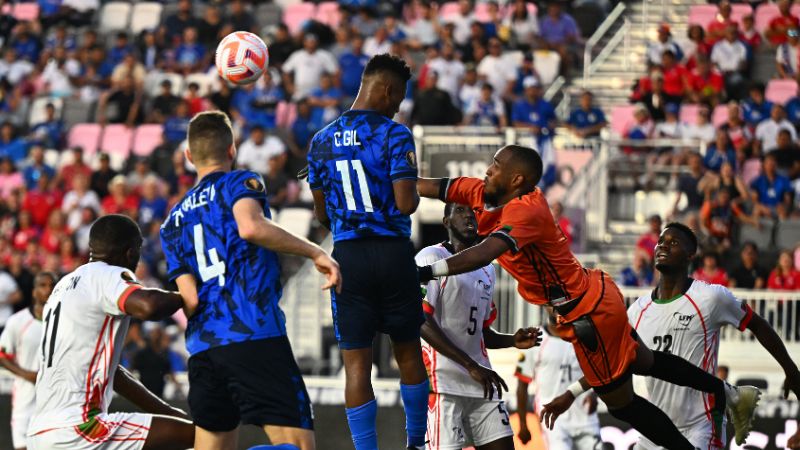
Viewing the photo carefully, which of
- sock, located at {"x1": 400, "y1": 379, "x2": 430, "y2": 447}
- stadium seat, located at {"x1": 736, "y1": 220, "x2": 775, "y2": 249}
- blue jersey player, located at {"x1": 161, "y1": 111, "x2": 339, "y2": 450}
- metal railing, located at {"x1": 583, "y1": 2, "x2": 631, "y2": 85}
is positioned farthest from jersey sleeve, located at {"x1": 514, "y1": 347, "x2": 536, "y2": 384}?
metal railing, located at {"x1": 583, "y1": 2, "x2": 631, "y2": 85}

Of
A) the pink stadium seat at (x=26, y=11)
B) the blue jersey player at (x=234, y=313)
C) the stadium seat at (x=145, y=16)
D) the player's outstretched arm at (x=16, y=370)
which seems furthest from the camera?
the pink stadium seat at (x=26, y=11)

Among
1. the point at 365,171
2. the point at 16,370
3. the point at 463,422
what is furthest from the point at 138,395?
the point at 16,370

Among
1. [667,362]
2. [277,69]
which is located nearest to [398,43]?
[277,69]

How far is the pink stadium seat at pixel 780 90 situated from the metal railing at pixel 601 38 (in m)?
2.60

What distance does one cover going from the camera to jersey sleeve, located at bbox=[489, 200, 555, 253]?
8.30 m

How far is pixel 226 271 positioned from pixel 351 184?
3.66 feet

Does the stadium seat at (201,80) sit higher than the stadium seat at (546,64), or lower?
lower

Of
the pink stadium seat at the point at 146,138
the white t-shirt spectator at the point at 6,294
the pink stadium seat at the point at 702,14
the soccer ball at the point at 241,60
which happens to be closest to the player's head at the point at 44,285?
the soccer ball at the point at 241,60

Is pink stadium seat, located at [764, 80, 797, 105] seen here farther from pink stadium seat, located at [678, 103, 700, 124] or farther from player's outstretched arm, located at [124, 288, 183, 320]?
player's outstretched arm, located at [124, 288, 183, 320]

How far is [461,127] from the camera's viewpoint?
19.0 metres

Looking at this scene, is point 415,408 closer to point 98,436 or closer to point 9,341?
point 98,436

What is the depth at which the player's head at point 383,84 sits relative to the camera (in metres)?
8.34

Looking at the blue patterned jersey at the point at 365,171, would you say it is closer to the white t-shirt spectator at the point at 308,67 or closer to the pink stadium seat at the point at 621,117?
the pink stadium seat at the point at 621,117

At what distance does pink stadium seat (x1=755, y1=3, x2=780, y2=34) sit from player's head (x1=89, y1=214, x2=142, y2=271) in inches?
577
